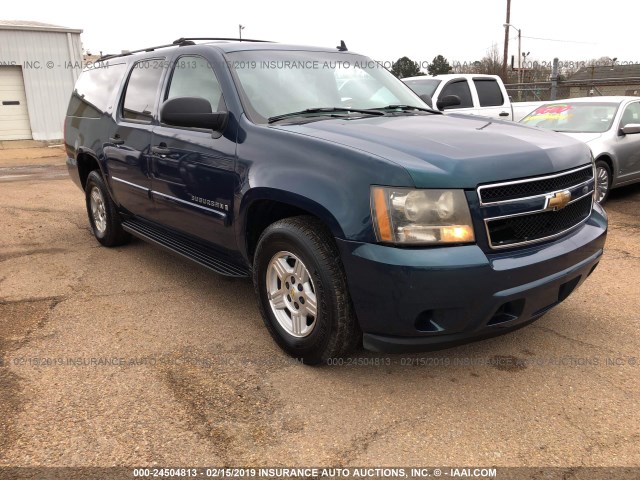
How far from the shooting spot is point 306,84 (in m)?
3.76

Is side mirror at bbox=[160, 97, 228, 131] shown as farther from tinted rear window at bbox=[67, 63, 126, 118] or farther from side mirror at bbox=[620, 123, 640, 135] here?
side mirror at bbox=[620, 123, 640, 135]

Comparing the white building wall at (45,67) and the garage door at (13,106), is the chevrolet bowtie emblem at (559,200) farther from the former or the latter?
the garage door at (13,106)

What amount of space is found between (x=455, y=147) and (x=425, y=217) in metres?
0.49

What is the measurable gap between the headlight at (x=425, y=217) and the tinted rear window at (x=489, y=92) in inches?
353

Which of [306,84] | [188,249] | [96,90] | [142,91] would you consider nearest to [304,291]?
[188,249]

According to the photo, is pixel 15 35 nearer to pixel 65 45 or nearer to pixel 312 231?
pixel 65 45

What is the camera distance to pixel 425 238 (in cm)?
252

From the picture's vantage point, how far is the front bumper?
2.46m

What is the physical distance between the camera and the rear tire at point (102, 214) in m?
5.38

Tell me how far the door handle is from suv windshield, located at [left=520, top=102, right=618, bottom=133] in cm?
624

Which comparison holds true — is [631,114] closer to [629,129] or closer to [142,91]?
[629,129]

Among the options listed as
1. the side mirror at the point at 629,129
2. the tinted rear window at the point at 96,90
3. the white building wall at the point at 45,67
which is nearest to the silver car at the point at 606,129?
the side mirror at the point at 629,129

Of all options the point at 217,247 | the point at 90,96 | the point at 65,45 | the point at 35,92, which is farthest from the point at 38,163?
the point at 217,247

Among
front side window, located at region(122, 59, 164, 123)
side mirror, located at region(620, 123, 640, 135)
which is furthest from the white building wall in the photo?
side mirror, located at region(620, 123, 640, 135)
